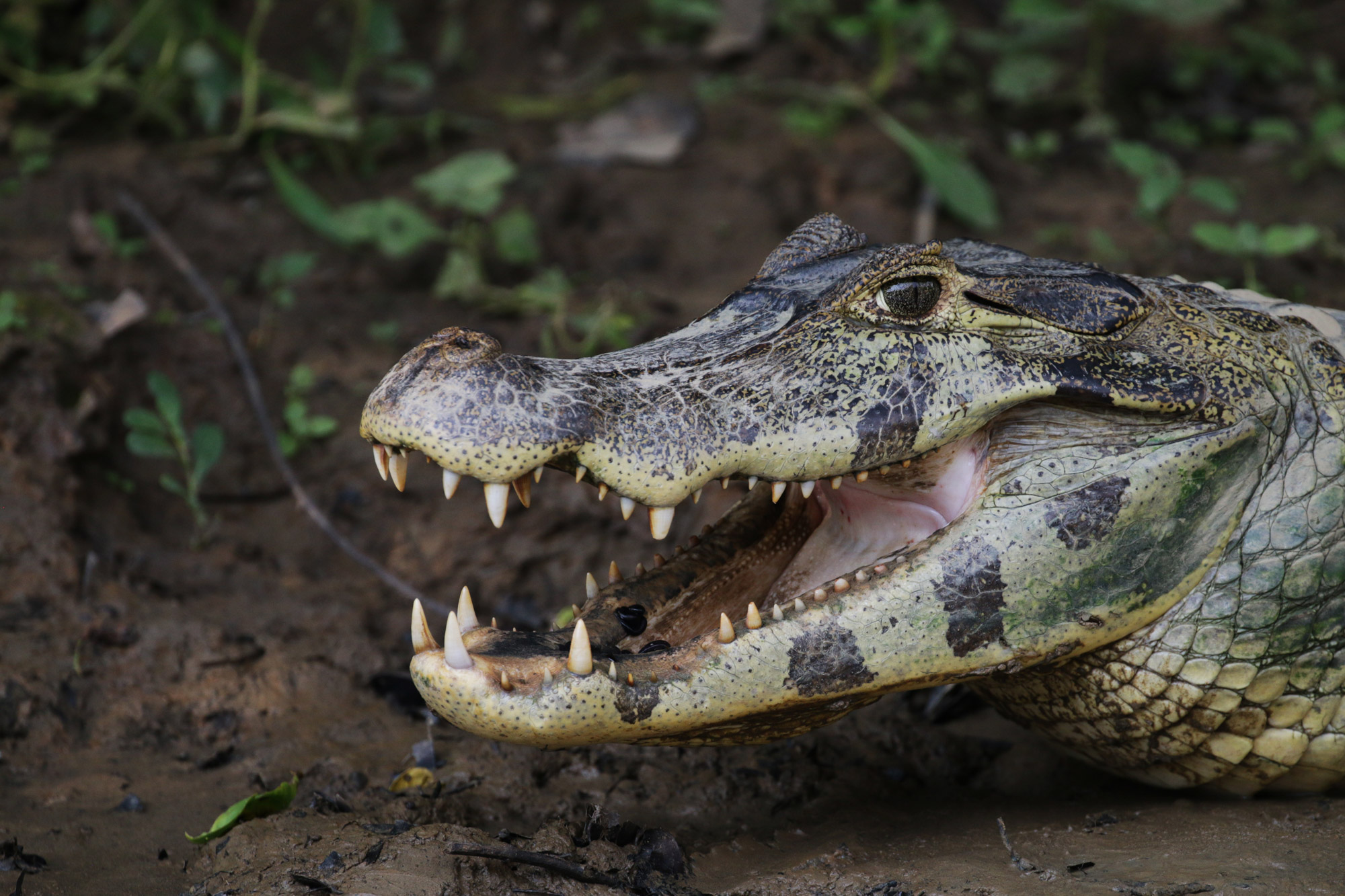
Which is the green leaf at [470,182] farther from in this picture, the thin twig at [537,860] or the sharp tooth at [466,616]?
the thin twig at [537,860]

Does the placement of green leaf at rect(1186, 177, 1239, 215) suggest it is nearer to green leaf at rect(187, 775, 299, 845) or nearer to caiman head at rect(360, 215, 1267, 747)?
caiman head at rect(360, 215, 1267, 747)

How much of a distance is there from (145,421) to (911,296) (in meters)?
2.52

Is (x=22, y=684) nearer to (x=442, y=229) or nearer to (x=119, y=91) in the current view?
(x=442, y=229)

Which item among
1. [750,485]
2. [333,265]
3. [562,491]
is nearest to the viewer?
[750,485]

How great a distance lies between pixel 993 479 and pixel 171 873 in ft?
6.10

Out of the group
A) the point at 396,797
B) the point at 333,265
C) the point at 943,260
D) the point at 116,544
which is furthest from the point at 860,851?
the point at 333,265

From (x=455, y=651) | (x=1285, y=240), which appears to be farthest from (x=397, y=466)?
(x=1285, y=240)

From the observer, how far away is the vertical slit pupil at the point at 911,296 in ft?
7.97

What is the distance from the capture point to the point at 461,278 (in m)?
4.90

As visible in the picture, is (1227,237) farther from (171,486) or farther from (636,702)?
(171,486)

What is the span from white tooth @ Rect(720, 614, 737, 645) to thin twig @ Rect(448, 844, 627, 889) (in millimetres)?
503

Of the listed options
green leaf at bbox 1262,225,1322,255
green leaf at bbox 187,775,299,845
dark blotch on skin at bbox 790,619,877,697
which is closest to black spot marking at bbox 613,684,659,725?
dark blotch on skin at bbox 790,619,877,697

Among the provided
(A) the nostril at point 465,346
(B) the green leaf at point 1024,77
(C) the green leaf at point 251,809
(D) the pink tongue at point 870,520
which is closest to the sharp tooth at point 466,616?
(A) the nostril at point 465,346

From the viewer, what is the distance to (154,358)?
4.23 meters
